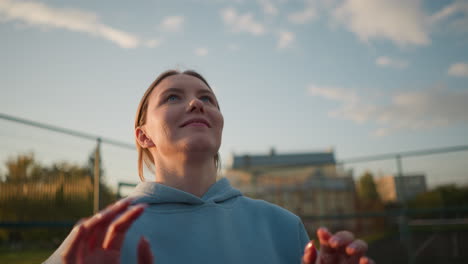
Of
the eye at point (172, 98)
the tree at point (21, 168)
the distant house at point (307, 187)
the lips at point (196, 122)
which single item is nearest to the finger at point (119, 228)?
the lips at point (196, 122)

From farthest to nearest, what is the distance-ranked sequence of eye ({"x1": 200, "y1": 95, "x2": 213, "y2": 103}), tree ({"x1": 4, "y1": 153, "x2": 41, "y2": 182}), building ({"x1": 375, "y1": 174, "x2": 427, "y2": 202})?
building ({"x1": 375, "y1": 174, "x2": 427, "y2": 202})
tree ({"x1": 4, "y1": 153, "x2": 41, "y2": 182})
eye ({"x1": 200, "y1": 95, "x2": 213, "y2": 103})

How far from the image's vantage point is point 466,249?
8789mm

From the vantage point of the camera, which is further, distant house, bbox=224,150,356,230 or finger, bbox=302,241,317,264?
distant house, bbox=224,150,356,230

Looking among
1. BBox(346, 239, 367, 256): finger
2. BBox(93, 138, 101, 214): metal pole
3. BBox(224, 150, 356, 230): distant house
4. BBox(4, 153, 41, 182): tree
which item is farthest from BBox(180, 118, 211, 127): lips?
BBox(224, 150, 356, 230): distant house

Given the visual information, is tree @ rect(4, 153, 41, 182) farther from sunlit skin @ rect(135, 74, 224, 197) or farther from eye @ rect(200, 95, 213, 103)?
eye @ rect(200, 95, 213, 103)

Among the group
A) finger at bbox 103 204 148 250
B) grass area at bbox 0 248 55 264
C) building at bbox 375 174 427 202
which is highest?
finger at bbox 103 204 148 250

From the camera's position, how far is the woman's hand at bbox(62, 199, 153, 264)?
2.30ft

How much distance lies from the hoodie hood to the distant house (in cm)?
732

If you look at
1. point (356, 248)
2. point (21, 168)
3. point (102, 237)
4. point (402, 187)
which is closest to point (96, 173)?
point (21, 168)

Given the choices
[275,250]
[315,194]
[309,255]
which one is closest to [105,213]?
[309,255]

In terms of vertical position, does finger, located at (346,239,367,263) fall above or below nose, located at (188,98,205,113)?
below

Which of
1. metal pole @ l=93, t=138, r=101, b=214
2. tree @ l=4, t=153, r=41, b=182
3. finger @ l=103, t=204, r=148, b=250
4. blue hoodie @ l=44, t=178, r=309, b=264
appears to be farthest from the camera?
metal pole @ l=93, t=138, r=101, b=214

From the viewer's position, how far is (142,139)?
1.73 metres

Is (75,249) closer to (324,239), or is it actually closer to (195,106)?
(324,239)
